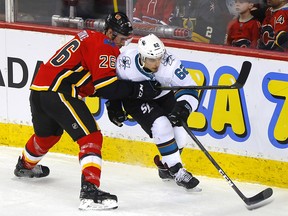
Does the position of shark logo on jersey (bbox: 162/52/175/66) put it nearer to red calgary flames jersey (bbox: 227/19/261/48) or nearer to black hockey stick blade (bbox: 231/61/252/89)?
black hockey stick blade (bbox: 231/61/252/89)

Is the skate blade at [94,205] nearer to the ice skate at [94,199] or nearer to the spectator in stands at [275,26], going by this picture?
the ice skate at [94,199]

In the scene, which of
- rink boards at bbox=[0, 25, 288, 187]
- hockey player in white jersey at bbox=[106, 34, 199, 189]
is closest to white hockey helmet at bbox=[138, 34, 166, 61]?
hockey player in white jersey at bbox=[106, 34, 199, 189]

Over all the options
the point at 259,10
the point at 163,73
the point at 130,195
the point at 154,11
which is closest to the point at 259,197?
the point at 130,195

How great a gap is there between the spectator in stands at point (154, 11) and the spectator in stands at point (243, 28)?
1.43ft

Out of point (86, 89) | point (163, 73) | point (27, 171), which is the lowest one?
point (27, 171)

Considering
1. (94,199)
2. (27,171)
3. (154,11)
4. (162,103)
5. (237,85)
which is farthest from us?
(154,11)

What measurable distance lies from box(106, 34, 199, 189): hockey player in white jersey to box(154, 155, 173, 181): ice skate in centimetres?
11

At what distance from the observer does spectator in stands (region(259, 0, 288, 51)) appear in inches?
222

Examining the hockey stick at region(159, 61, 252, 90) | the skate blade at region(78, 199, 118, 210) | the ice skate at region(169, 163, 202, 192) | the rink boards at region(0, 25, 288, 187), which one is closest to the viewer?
the skate blade at region(78, 199, 118, 210)

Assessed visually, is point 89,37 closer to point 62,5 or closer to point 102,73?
point 102,73

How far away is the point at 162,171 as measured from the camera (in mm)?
5672

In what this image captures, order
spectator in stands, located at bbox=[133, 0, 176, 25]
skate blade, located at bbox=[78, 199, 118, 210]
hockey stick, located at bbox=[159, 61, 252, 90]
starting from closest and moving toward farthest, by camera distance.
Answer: skate blade, located at bbox=[78, 199, 118, 210] → hockey stick, located at bbox=[159, 61, 252, 90] → spectator in stands, located at bbox=[133, 0, 176, 25]

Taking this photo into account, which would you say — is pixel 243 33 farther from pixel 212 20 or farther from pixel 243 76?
pixel 243 76

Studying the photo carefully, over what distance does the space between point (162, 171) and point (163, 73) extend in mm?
697
